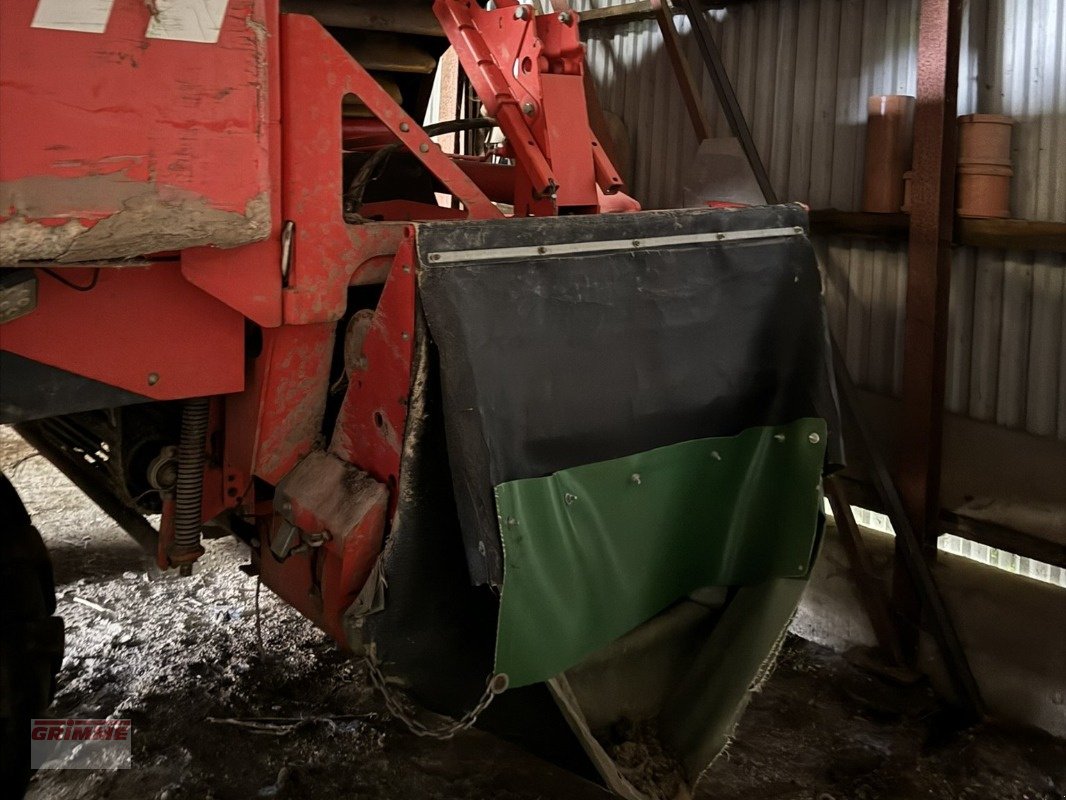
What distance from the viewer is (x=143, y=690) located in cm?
328

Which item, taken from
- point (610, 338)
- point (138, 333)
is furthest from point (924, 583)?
point (138, 333)

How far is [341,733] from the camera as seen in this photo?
306 cm

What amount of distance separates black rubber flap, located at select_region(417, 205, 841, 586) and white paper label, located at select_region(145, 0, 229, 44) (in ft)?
1.80

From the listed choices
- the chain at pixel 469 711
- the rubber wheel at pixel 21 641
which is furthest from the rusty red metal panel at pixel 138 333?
the chain at pixel 469 711

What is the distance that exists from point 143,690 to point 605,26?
3473 mm

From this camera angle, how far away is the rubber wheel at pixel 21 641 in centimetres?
219

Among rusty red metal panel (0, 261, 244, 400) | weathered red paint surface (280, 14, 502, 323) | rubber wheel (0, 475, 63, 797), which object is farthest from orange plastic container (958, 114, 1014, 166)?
rubber wheel (0, 475, 63, 797)

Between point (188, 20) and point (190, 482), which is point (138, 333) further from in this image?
point (188, 20)

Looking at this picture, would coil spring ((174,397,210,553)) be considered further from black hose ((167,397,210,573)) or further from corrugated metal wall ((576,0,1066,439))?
corrugated metal wall ((576,0,1066,439))

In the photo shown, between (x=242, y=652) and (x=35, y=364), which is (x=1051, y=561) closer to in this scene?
(x=242, y=652)

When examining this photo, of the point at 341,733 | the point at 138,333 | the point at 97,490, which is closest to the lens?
the point at 138,333

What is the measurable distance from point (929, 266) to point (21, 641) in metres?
2.85

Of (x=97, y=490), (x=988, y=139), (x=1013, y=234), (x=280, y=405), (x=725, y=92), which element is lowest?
(x=97, y=490)

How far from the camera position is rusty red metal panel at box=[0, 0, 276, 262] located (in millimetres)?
1692
